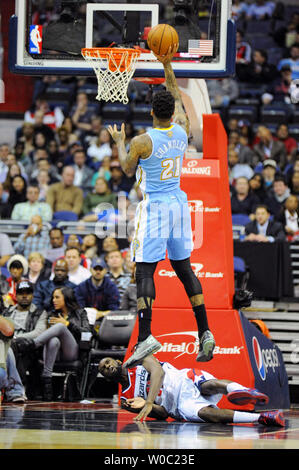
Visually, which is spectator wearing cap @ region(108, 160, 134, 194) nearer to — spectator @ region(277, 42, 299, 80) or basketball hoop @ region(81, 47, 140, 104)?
spectator @ region(277, 42, 299, 80)

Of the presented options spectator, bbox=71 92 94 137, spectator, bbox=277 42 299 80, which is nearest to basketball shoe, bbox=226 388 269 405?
spectator, bbox=71 92 94 137

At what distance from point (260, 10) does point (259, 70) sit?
3.24m

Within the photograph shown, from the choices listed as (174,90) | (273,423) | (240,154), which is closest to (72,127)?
(240,154)

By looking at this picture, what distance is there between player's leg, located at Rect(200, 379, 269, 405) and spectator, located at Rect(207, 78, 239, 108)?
44.3 feet

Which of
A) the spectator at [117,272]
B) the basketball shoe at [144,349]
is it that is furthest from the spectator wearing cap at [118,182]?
the basketball shoe at [144,349]

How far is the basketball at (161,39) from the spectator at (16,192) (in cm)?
922

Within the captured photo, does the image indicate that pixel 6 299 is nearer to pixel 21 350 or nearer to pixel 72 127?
pixel 21 350

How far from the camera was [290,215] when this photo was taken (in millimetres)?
14867

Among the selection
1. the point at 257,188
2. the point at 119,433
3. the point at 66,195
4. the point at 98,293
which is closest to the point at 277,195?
the point at 257,188

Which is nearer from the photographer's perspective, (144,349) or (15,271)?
(144,349)

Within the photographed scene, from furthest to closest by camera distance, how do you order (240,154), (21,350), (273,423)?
(240,154)
(21,350)
(273,423)

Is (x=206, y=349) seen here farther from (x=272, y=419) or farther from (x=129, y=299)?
(x=129, y=299)

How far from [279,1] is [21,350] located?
15.9 meters

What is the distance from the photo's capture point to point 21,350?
11203 millimetres
